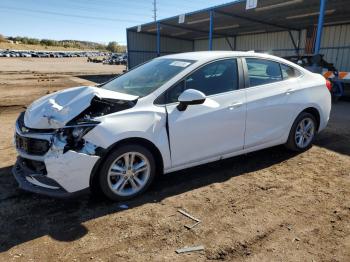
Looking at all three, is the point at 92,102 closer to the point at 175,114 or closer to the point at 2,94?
the point at 175,114

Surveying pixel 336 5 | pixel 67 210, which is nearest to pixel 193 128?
pixel 67 210

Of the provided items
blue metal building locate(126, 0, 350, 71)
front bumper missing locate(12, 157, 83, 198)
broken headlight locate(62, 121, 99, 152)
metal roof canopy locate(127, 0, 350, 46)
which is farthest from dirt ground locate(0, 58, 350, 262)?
metal roof canopy locate(127, 0, 350, 46)

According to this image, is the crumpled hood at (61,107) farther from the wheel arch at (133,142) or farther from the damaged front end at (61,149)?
the wheel arch at (133,142)

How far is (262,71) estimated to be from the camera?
15.1 feet

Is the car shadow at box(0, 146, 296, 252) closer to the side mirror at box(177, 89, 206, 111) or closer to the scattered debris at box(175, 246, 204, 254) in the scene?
the scattered debris at box(175, 246, 204, 254)

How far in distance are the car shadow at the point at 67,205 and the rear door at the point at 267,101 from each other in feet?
1.70

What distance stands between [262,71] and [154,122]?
2.04 metres

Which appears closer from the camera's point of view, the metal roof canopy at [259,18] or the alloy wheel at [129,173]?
the alloy wheel at [129,173]

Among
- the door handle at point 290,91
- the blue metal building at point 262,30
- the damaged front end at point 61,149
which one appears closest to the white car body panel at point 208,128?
the damaged front end at point 61,149

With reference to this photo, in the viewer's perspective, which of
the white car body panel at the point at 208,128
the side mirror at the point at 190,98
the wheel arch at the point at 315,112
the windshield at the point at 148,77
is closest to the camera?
the side mirror at the point at 190,98

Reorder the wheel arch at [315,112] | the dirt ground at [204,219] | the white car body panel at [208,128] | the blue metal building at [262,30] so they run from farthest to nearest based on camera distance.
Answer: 1. the blue metal building at [262,30]
2. the wheel arch at [315,112]
3. the white car body panel at [208,128]
4. the dirt ground at [204,219]

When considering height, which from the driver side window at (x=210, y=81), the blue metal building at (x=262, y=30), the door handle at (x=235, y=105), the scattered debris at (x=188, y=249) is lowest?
the scattered debris at (x=188, y=249)

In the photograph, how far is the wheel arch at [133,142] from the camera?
10.7ft

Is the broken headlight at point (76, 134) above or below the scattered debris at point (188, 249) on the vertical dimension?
above
